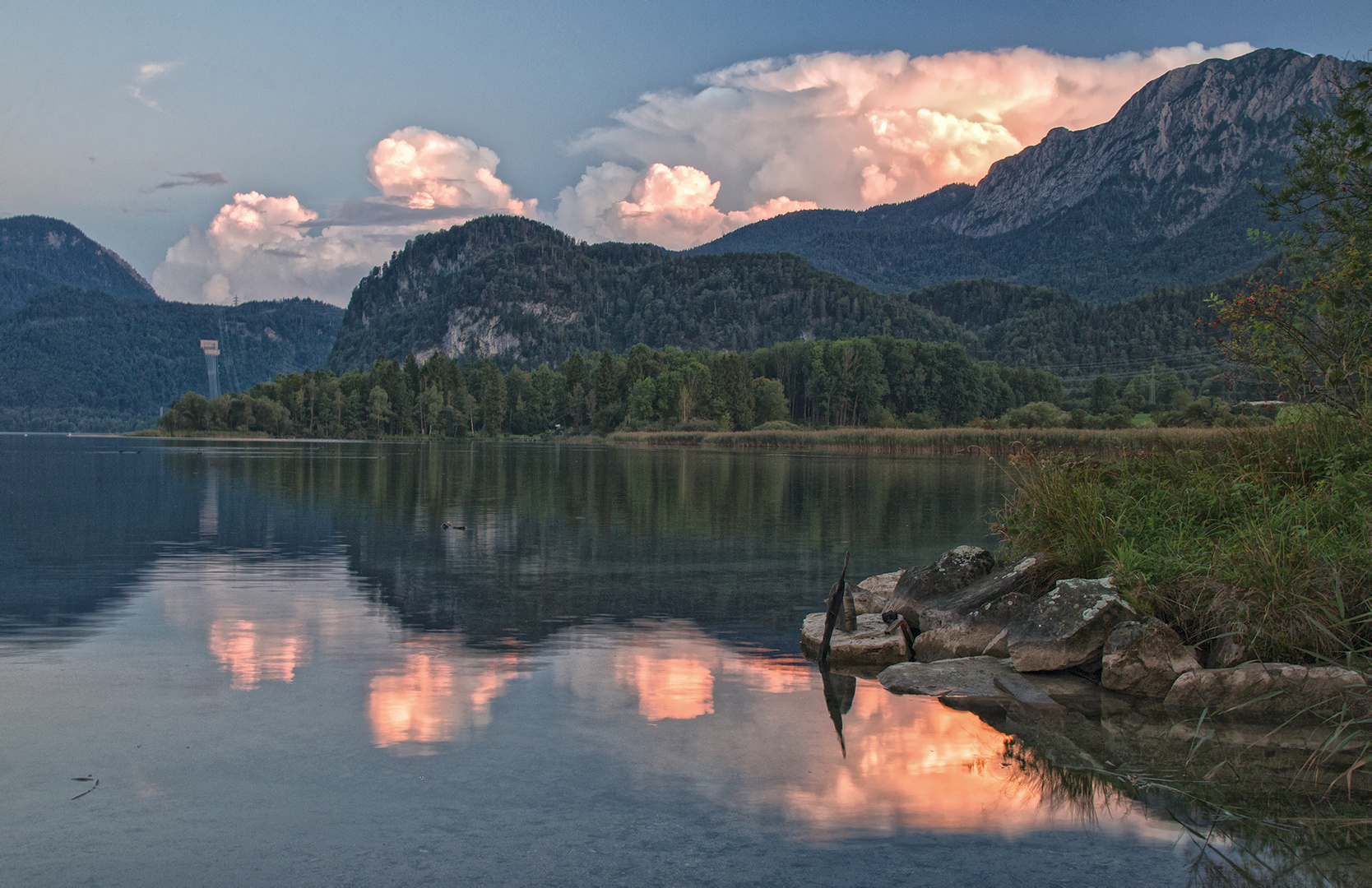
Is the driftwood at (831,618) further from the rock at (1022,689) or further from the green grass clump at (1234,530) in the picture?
the green grass clump at (1234,530)

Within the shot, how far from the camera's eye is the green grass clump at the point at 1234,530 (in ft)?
34.0

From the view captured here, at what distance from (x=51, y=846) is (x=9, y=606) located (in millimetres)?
11973

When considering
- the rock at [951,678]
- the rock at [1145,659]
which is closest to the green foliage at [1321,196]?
the rock at [1145,659]

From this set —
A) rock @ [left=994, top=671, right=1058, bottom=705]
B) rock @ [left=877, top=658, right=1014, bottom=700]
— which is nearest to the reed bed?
rock @ [left=877, top=658, right=1014, bottom=700]

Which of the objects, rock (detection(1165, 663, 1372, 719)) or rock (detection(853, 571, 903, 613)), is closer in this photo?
rock (detection(1165, 663, 1372, 719))

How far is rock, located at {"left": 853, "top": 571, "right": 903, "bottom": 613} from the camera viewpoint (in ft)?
52.6

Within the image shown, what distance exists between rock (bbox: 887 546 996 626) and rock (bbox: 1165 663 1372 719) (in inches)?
182

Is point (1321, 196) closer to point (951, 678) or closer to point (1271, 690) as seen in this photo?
point (1271, 690)

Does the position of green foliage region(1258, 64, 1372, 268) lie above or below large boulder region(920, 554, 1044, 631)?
above

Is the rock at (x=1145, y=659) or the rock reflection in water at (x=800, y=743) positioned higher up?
the rock at (x=1145, y=659)

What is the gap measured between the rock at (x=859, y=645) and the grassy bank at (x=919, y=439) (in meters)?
34.9

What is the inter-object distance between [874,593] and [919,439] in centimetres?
8149

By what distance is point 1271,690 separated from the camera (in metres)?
9.81

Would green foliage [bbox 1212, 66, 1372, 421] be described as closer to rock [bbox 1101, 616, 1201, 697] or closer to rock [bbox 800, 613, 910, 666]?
rock [bbox 1101, 616, 1201, 697]
